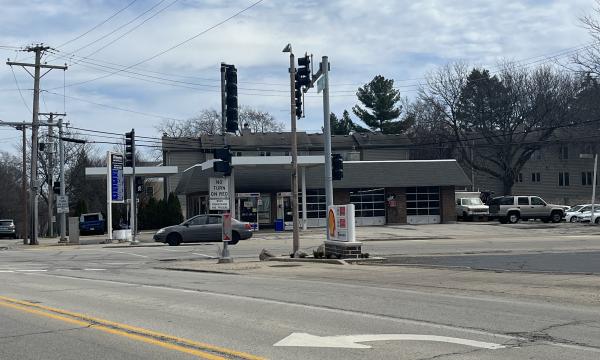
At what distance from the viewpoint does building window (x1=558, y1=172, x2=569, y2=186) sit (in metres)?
74.6

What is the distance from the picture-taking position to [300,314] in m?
10.7

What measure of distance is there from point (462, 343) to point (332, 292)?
18.7 feet

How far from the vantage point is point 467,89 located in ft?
207

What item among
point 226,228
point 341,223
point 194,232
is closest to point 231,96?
point 226,228

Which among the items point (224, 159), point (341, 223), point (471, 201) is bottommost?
point (341, 223)

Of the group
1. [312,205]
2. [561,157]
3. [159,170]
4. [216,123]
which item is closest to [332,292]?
[312,205]

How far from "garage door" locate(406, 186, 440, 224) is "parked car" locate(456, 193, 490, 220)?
382 centimetres

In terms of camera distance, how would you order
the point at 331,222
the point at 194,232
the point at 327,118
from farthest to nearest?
the point at 194,232
the point at 327,118
the point at 331,222

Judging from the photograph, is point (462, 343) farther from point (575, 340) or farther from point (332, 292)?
point (332, 292)

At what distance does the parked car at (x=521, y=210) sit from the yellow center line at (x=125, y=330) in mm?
38743

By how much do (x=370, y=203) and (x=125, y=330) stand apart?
39408mm

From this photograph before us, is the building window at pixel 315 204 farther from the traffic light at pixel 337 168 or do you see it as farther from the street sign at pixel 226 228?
the street sign at pixel 226 228

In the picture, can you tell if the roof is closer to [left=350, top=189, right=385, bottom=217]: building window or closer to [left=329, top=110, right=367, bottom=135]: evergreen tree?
[left=350, top=189, right=385, bottom=217]: building window

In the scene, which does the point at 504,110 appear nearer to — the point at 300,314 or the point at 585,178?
the point at 585,178
